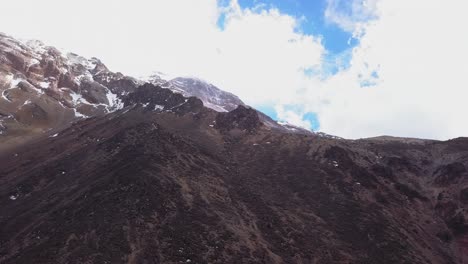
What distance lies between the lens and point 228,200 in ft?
287

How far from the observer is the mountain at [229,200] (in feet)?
220

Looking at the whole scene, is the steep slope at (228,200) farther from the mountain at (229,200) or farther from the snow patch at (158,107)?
the snow patch at (158,107)

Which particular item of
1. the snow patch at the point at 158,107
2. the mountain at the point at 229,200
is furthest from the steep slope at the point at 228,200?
the snow patch at the point at 158,107

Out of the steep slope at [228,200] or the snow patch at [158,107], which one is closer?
the steep slope at [228,200]

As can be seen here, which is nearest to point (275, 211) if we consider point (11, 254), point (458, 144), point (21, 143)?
point (11, 254)

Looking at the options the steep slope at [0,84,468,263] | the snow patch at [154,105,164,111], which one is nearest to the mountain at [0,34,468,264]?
the steep slope at [0,84,468,263]

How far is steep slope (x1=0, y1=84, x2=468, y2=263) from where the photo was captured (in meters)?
66.9

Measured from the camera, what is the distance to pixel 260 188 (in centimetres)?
10062

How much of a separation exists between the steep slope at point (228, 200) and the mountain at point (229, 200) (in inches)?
12.0

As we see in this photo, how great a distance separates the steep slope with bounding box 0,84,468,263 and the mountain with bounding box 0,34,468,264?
12.0 inches

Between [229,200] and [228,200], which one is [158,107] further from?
[228,200]

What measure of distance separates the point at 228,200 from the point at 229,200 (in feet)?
0.88

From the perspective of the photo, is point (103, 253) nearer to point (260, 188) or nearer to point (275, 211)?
point (275, 211)

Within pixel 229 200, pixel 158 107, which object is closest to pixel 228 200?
pixel 229 200
